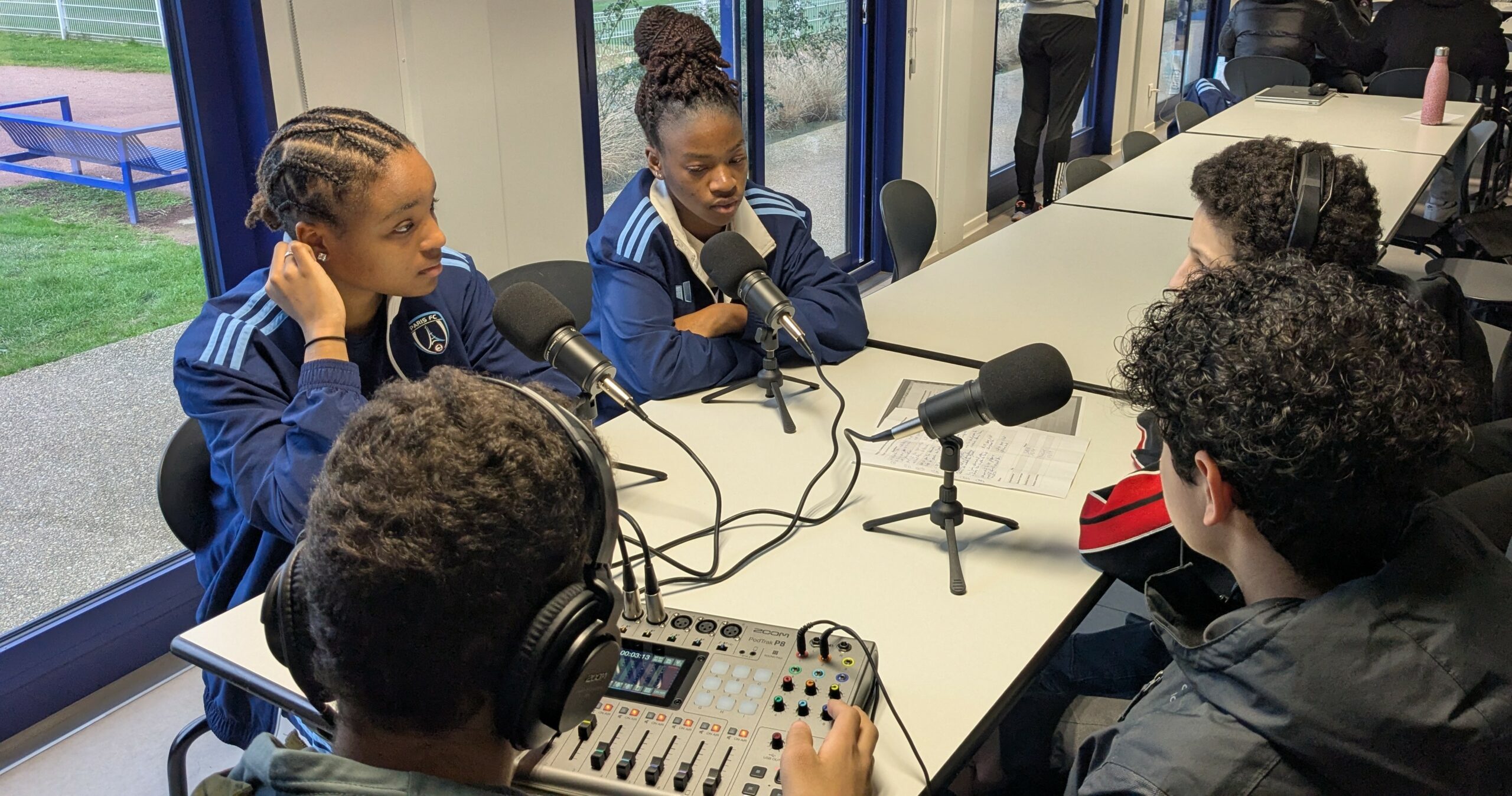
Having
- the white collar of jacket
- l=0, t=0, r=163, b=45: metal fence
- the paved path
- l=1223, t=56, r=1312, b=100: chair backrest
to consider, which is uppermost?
l=0, t=0, r=163, b=45: metal fence

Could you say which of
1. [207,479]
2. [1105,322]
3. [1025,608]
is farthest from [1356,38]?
[207,479]

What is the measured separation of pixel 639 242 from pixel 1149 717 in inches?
58.2

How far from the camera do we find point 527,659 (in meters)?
0.82

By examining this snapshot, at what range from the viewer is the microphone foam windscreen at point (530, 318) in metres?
1.56

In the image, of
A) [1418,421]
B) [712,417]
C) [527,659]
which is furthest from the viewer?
[712,417]

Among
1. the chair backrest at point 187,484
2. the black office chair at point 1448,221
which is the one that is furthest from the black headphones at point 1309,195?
the black office chair at point 1448,221

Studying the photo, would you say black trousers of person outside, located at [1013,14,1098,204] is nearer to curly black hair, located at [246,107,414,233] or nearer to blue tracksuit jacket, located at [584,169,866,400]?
blue tracksuit jacket, located at [584,169,866,400]

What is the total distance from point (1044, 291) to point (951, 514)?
124 centimetres

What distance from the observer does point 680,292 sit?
234cm

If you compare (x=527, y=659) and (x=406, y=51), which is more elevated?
(x=406, y=51)

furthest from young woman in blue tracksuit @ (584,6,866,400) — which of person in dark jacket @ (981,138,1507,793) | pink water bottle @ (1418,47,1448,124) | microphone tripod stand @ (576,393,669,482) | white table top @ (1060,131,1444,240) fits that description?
pink water bottle @ (1418,47,1448,124)

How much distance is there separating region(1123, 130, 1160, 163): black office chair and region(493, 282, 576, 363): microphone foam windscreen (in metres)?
3.13

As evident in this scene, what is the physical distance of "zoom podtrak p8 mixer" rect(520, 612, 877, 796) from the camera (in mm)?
1083

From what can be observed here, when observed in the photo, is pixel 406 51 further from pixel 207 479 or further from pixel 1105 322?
pixel 1105 322
